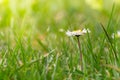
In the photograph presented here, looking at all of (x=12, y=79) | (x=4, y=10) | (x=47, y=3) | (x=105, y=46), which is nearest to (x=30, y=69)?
(x=12, y=79)

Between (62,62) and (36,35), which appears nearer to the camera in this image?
(62,62)

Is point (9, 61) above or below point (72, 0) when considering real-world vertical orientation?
below

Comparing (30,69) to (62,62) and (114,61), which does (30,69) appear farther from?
(114,61)

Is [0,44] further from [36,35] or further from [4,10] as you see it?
[4,10]

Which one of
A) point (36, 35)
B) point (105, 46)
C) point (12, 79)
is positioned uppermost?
point (36, 35)

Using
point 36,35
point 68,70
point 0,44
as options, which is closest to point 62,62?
point 68,70

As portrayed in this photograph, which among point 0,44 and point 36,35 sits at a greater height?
point 36,35

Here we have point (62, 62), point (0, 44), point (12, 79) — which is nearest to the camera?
point (12, 79)

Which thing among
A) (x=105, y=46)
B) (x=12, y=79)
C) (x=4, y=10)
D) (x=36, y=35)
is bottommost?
(x=12, y=79)

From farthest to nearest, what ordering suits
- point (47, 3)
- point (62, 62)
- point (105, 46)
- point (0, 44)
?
point (47, 3) → point (0, 44) → point (105, 46) → point (62, 62)
